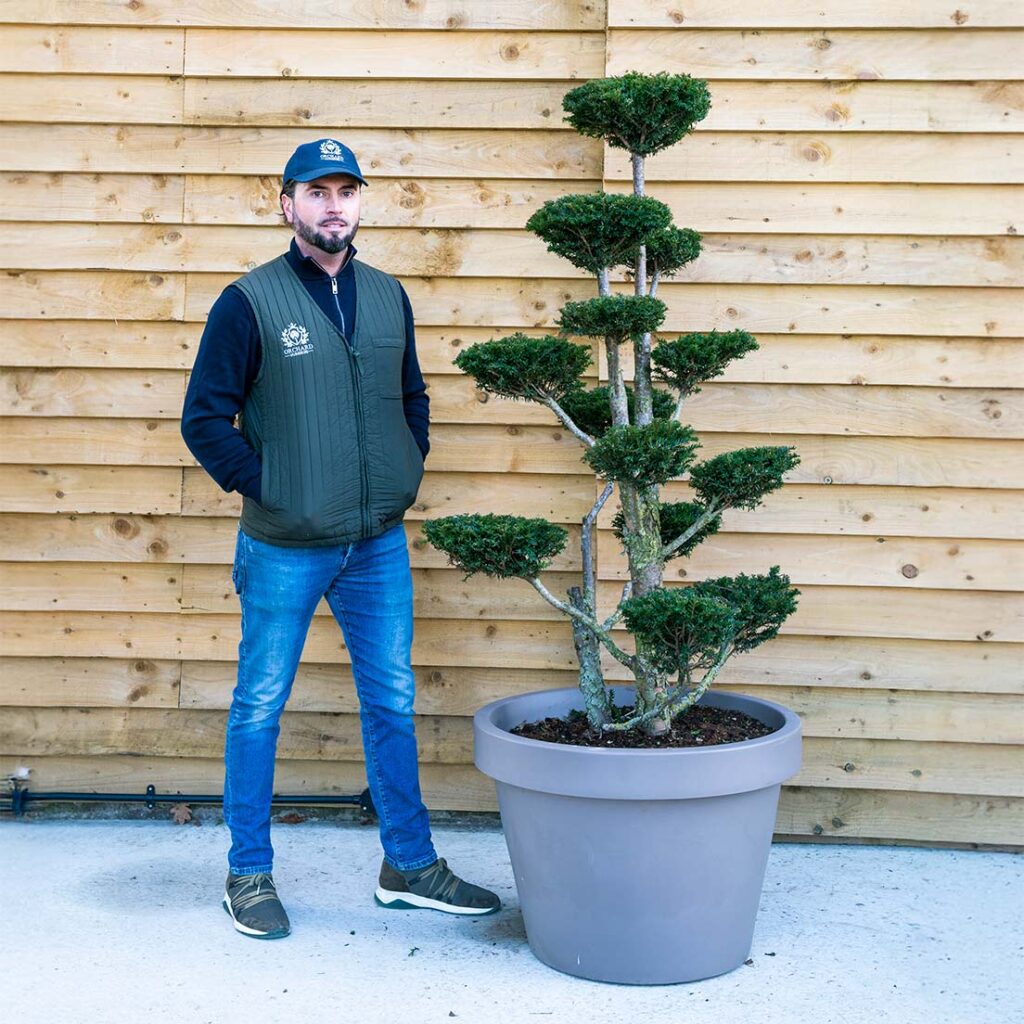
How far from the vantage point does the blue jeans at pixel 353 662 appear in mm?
2734

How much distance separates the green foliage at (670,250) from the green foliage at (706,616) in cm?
74

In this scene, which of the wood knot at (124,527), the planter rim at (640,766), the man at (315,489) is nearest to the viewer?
the planter rim at (640,766)

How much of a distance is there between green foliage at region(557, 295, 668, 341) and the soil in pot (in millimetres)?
869

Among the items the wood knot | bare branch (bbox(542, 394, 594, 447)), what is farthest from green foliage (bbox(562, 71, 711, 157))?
the wood knot

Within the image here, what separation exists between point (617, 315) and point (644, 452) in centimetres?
30

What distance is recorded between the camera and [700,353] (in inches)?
102

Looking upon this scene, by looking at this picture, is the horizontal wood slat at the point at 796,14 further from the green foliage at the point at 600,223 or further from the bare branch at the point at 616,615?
the bare branch at the point at 616,615

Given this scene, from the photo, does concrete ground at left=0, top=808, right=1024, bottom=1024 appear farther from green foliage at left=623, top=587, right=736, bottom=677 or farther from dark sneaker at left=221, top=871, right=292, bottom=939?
green foliage at left=623, top=587, right=736, bottom=677

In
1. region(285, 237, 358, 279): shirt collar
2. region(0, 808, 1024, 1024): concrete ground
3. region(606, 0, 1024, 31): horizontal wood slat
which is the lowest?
region(0, 808, 1024, 1024): concrete ground

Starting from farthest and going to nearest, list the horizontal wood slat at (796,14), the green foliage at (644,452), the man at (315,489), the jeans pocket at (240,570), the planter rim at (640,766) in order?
1. the horizontal wood slat at (796,14)
2. the jeans pocket at (240,570)
3. the man at (315,489)
4. the green foliage at (644,452)
5. the planter rim at (640,766)

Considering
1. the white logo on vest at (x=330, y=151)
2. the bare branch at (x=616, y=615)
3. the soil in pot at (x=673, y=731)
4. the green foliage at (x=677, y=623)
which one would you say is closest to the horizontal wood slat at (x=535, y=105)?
the white logo on vest at (x=330, y=151)

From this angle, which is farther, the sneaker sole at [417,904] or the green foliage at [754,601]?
the sneaker sole at [417,904]

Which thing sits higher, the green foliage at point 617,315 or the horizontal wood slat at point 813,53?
the horizontal wood slat at point 813,53

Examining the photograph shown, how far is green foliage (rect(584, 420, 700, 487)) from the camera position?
96.3 inches
